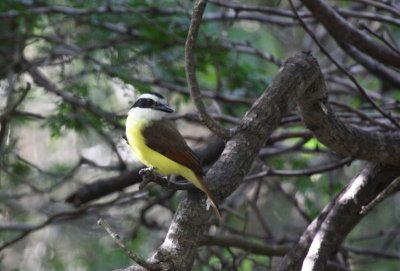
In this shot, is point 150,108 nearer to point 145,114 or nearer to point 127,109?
point 145,114

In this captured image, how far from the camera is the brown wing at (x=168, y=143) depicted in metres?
3.45

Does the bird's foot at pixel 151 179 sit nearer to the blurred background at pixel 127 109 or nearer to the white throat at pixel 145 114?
the white throat at pixel 145 114

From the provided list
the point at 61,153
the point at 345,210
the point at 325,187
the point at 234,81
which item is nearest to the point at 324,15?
the point at 345,210

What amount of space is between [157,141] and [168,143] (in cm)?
6

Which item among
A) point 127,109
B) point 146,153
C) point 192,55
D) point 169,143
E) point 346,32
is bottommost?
point 127,109

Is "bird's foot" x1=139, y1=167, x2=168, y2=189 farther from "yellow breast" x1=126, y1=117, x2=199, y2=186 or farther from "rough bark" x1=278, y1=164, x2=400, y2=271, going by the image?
"rough bark" x1=278, y1=164, x2=400, y2=271

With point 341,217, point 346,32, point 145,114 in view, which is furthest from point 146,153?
point 346,32

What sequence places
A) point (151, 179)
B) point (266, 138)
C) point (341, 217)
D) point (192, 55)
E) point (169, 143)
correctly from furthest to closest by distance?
1. point (341, 217)
2. point (169, 143)
3. point (266, 138)
4. point (192, 55)
5. point (151, 179)

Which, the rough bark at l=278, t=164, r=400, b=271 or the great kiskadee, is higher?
the great kiskadee

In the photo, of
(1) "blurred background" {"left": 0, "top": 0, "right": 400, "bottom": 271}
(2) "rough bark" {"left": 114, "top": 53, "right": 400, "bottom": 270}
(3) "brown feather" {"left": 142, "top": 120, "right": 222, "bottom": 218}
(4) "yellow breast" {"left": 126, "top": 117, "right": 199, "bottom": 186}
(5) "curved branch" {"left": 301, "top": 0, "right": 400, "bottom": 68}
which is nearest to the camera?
(2) "rough bark" {"left": 114, "top": 53, "right": 400, "bottom": 270}

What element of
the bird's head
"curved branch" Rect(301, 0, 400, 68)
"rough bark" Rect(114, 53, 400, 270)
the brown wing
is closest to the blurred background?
"curved branch" Rect(301, 0, 400, 68)

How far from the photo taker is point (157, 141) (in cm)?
361

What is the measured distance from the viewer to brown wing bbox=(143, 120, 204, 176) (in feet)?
11.3

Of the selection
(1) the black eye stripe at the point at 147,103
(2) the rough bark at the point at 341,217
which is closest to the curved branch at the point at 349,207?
(2) the rough bark at the point at 341,217
